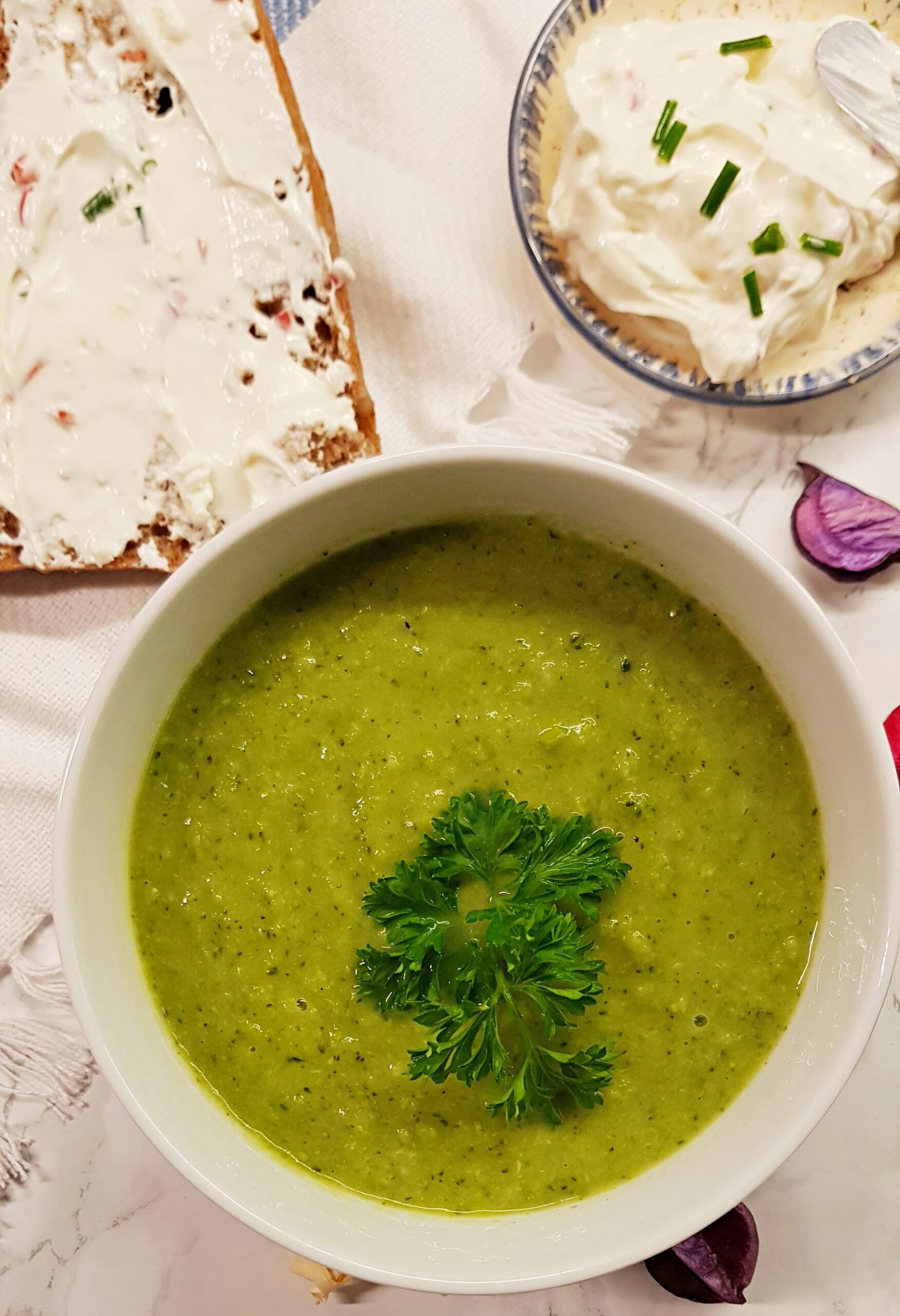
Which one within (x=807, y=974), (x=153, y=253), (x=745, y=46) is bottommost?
(x=807, y=974)

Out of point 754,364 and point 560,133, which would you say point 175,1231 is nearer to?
point 754,364

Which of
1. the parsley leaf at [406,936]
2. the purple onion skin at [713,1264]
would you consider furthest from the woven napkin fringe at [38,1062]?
the purple onion skin at [713,1264]

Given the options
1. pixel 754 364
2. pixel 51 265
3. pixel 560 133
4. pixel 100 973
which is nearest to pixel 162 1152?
pixel 100 973

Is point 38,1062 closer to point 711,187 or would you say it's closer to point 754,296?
point 754,296

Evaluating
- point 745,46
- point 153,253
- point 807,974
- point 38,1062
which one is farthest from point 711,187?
point 38,1062

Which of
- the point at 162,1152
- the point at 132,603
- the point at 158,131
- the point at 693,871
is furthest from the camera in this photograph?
the point at 132,603

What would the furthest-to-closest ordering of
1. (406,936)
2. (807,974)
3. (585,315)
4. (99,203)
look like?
(585,315)
(99,203)
(807,974)
(406,936)
